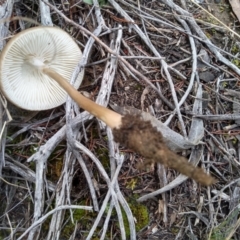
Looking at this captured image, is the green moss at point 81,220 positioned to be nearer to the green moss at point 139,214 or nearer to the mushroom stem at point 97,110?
the green moss at point 139,214

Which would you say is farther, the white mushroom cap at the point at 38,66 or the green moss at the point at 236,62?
the green moss at the point at 236,62

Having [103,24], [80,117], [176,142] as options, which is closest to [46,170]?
[80,117]

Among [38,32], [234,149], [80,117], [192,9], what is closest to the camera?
[38,32]

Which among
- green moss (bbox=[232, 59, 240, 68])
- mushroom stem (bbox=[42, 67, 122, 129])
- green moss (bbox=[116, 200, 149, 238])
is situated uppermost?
mushroom stem (bbox=[42, 67, 122, 129])

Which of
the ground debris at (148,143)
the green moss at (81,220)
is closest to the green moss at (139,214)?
the green moss at (81,220)

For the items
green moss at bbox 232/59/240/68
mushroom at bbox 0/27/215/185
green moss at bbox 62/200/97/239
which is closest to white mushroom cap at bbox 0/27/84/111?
mushroom at bbox 0/27/215/185

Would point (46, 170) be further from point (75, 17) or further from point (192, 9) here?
point (192, 9)

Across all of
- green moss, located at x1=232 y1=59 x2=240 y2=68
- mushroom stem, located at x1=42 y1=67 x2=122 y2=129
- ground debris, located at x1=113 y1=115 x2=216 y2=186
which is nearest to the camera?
ground debris, located at x1=113 y1=115 x2=216 y2=186

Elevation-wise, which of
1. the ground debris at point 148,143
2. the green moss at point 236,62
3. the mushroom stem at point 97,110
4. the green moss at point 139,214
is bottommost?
the green moss at point 139,214

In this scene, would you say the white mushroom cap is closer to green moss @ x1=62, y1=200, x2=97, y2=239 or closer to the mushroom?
the mushroom
